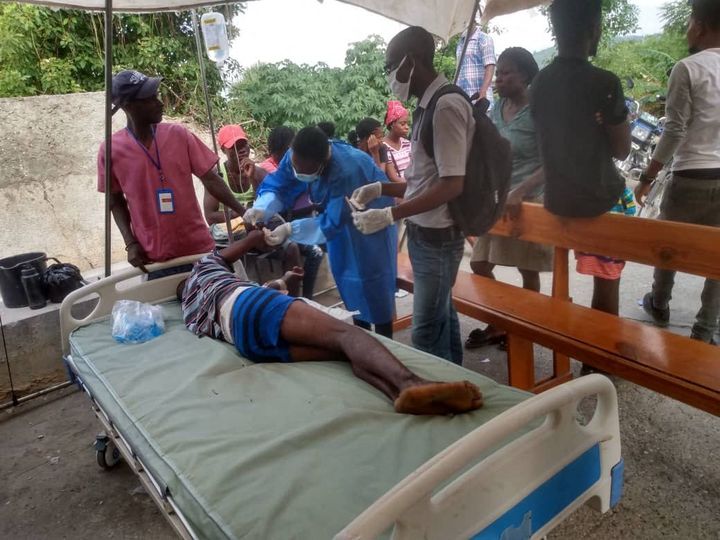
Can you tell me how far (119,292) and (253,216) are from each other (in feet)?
2.62

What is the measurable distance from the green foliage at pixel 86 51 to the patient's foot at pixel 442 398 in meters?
6.61

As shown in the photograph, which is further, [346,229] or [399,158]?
[399,158]

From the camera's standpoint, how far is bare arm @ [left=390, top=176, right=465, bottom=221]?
1862mm

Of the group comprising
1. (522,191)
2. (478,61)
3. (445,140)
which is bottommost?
(522,191)

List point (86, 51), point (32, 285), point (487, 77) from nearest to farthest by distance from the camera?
point (32, 285)
point (487, 77)
point (86, 51)

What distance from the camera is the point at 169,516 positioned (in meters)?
1.38

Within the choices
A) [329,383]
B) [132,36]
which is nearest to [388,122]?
[329,383]

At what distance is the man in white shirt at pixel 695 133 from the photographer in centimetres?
180

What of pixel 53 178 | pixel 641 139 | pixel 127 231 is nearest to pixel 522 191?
pixel 641 139

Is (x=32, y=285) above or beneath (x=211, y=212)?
beneath

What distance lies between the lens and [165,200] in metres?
2.53

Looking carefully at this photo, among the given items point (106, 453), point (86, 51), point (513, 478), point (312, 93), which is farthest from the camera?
point (312, 93)

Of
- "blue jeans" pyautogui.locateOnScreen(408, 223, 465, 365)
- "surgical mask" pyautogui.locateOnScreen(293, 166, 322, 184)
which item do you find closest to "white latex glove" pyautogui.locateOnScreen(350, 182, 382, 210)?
"surgical mask" pyautogui.locateOnScreen(293, 166, 322, 184)

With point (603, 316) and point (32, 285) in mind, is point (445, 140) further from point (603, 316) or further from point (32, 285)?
point (32, 285)
